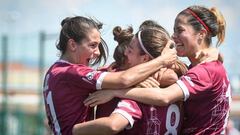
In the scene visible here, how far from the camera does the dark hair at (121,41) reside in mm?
5707

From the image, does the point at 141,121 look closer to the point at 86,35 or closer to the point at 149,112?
the point at 149,112

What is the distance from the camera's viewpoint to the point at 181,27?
580 centimetres

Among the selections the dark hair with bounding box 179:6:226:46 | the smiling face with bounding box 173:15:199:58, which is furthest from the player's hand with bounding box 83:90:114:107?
the dark hair with bounding box 179:6:226:46

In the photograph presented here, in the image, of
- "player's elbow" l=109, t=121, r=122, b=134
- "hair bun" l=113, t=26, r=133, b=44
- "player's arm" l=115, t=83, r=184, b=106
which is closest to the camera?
"player's elbow" l=109, t=121, r=122, b=134

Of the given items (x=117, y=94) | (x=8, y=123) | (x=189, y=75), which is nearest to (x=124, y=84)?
(x=117, y=94)

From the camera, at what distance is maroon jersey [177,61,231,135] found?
18.5ft

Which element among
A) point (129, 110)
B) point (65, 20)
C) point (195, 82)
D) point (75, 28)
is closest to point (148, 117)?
point (129, 110)

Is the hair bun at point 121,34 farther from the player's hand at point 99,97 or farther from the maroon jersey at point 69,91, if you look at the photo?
the player's hand at point 99,97

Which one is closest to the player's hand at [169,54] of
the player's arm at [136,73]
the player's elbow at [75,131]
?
the player's arm at [136,73]

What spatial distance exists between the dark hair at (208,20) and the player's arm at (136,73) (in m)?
0.38

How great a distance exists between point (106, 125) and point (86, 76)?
0.46 m

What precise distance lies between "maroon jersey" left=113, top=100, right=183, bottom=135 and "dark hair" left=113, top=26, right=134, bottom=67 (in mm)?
398

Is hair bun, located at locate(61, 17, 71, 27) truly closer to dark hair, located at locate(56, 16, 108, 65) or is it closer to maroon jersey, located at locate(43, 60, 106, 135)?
dark hair, located at locate(56, 16, 108, 65)

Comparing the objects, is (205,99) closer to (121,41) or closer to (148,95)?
(148,95)
